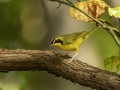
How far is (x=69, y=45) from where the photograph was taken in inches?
37.2

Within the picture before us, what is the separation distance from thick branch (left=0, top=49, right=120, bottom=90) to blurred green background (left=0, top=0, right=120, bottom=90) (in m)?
0.59

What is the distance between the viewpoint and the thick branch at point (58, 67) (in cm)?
83

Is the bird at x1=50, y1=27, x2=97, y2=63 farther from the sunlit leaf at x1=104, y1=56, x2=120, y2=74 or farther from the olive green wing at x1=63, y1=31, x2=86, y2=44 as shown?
the sunlit leaf at x1=104, y1=56, x2=120, y2=74

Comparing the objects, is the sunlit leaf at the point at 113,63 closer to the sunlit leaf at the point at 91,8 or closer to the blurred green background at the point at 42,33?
the sunlit leaf at the point at 91,8

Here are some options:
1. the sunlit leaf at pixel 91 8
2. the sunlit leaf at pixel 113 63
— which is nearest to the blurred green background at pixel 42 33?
the sunlit leaf at pixel 113 63

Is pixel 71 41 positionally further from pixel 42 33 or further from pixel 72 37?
pixel 42 33

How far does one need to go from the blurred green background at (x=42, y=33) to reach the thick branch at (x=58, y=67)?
1.93 feet

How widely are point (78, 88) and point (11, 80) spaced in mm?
427

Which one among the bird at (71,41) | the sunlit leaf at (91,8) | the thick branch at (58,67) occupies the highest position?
the sunlit leaf at (91,8)

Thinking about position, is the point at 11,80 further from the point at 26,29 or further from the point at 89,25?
the point at 89,25

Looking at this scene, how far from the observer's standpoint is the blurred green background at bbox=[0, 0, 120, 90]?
149 centimetres

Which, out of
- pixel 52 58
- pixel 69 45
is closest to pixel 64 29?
pixel 69 45

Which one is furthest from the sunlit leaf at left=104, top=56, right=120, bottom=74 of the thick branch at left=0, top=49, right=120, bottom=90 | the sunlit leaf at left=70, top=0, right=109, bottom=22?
the sunlit leaf at left=70, top=0, right=109, bottom=22

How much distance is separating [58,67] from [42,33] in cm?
83
